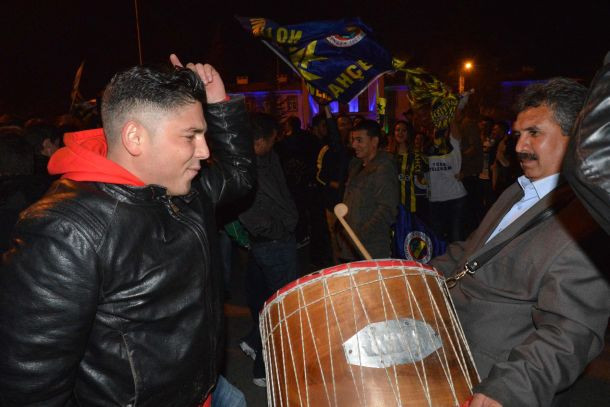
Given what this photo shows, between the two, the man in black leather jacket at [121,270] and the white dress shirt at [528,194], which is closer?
the man in black leather jacket at [121,270]

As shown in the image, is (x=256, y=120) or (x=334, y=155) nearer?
(x=256, y=120)

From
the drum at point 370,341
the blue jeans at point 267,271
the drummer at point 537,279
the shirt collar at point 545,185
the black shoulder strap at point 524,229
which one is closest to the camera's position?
the drum at point 370,341

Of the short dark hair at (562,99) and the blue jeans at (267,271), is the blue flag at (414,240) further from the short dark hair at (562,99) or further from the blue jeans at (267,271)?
the short dark hair at (562,99)

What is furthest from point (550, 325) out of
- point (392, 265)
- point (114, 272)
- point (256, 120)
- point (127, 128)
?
point (256, 120)

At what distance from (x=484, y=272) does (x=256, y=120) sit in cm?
271

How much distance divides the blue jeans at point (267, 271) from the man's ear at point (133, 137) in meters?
2.40

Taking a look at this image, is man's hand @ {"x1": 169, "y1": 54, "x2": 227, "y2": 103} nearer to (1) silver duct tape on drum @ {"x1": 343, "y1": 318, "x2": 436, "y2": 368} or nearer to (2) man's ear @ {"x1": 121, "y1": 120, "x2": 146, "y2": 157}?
(2) man's ear @ {"x1": 121, "y1": 120, "x2": 146, "y2": 157}

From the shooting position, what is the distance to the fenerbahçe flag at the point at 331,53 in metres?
4.64

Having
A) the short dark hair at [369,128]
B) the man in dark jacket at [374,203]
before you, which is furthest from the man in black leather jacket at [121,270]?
the short dark hair at [369,128]

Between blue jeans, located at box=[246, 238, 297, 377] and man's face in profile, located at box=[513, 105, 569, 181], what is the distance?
2.30m

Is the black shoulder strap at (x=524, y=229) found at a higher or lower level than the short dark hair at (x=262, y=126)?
lower

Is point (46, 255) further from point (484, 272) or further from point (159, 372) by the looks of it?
point (484, 272)

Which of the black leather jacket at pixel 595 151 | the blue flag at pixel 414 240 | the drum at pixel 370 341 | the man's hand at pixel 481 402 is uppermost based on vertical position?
the black leather jacket at pixel 595 151

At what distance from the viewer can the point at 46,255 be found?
4.67ft
